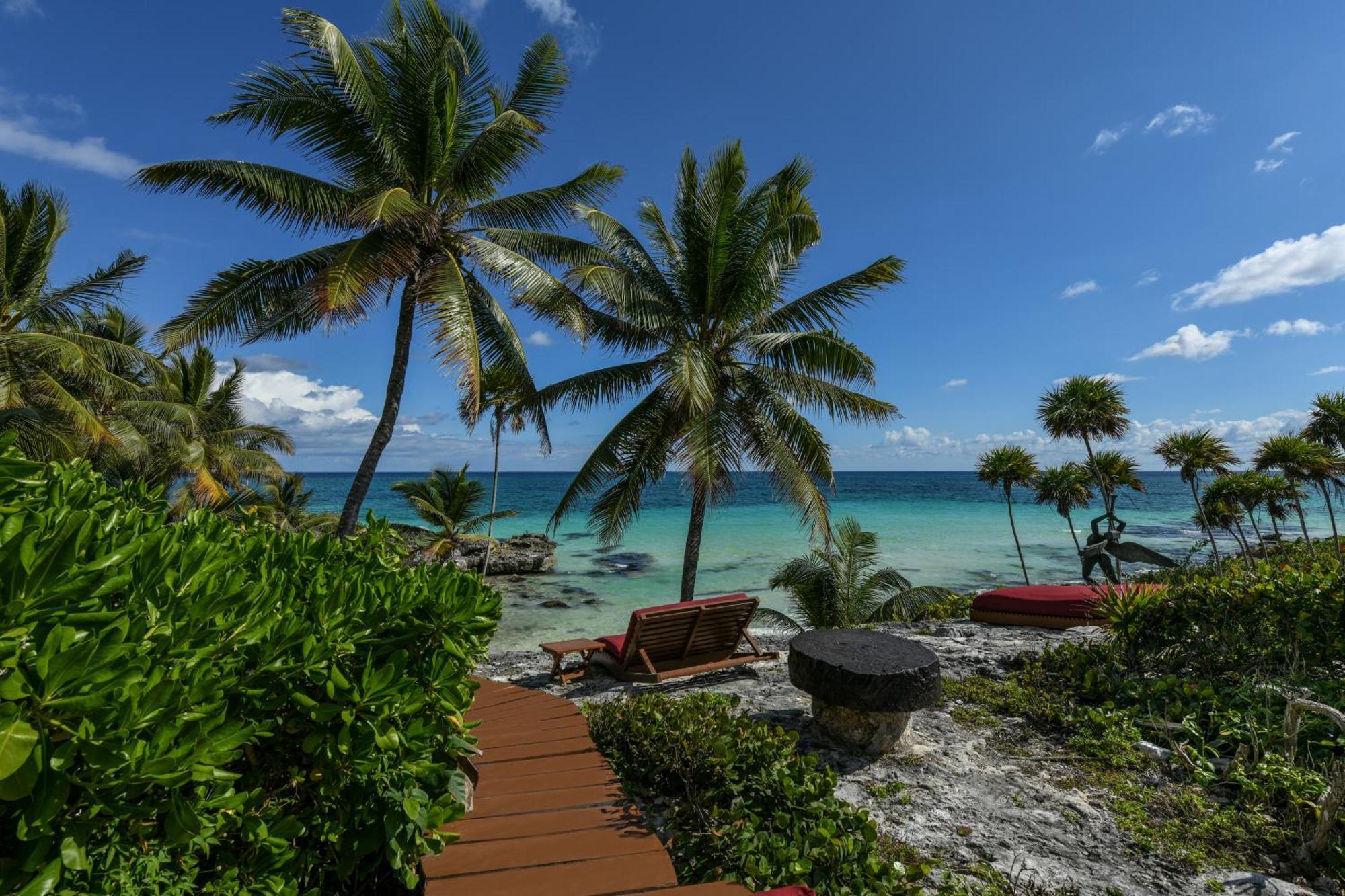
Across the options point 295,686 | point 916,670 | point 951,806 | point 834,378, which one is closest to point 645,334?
point 834,378

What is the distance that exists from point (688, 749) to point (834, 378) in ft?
28.1

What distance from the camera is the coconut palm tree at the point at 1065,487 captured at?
2398cm

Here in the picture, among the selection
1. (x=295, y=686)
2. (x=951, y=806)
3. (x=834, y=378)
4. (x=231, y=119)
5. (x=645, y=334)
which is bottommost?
(x=951, y=806)

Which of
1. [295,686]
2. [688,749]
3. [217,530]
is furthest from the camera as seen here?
[688,749]

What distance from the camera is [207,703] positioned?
136 cm

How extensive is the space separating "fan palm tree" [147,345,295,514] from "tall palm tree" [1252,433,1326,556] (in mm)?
33772

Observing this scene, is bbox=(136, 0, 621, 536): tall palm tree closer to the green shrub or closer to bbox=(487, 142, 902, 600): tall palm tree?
bbox=(487, 142, 902, 600): tall palm tree

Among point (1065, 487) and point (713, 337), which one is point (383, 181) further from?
point (1065, 487)

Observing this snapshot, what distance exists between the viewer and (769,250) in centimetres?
1023

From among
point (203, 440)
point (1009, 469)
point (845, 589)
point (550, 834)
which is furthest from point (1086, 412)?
point (203, 440)

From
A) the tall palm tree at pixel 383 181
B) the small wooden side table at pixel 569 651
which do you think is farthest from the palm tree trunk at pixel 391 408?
the small wooden side table at pixel 569 651

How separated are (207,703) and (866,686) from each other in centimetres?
433

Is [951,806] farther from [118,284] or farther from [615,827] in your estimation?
[118,284]

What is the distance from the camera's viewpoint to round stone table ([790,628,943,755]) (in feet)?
→ 14.9
